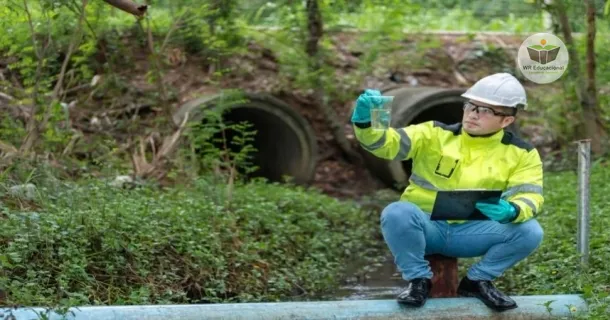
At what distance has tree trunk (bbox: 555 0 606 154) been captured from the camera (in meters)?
10.4

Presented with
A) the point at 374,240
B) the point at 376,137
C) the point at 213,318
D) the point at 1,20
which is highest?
the point at 1,20

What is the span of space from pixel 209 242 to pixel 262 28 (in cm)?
567

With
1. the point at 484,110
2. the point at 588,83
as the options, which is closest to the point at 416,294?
the point at 484,110

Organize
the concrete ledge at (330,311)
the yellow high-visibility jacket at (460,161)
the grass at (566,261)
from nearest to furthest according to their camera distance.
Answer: the concrete ledge at (330,311)
the yellow high-visibility jacket at (460,161)
the grass at (566,261)

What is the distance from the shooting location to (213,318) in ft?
15.4

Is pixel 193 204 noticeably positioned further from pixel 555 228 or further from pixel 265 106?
pixel 265 106

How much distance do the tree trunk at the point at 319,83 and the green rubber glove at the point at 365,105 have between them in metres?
6.75

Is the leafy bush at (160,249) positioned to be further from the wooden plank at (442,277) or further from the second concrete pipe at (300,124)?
the second concrete pipe at (300,124)

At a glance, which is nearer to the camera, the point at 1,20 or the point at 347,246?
the point at 1,20

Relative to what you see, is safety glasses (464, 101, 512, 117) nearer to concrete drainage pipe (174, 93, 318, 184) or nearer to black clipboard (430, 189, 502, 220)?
black clipboard (430, 189, 502, 220)

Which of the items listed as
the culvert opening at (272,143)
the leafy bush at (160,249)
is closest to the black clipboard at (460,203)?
the leafy bush at (160,249)

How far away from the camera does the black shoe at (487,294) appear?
5035mm

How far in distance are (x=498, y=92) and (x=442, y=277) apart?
911 mm

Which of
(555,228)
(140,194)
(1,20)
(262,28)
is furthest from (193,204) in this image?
(262,28)
